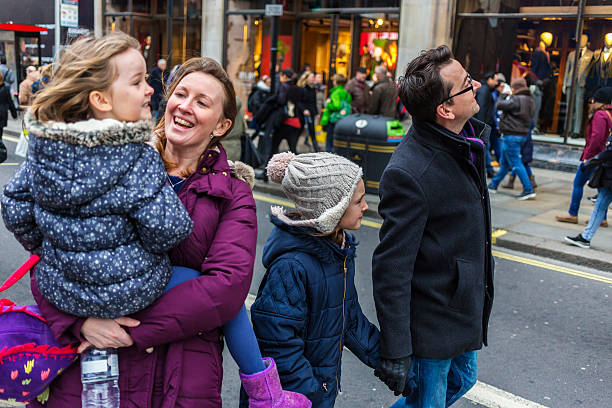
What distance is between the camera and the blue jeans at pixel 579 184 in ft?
28.5

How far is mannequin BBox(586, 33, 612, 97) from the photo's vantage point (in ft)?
43.9

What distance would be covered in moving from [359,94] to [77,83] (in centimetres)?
1215

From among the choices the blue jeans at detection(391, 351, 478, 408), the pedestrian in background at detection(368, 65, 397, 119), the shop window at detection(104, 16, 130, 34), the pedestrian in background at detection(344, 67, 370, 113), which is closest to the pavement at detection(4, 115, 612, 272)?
the pedestrian in background at detection(368, 65, 397, 119)

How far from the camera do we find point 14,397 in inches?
74.1

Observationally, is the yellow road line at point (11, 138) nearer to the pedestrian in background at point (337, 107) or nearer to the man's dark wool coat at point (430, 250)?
the pedestrian in background at point (337, 107)

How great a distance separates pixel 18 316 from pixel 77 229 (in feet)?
1.25

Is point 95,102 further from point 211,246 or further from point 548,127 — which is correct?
point 548,127

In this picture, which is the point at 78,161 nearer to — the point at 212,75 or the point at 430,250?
the point at 212,75

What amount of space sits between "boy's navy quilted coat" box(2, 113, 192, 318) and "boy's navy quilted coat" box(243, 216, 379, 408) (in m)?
0.61

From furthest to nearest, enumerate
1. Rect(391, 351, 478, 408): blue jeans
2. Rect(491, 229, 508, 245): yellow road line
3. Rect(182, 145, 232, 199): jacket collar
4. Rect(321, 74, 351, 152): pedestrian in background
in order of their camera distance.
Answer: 1. Rect(321, 74, 351, 152): pedestrian in background
2. Rect(491, 229, 508, 245): yellow road line
3. Rect(391, 351, 478, 408): blue jeans
4. Rect(182, 145, 232, 199): jacket collar

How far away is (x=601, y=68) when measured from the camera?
13.5m

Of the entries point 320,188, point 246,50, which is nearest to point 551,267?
point 320,188

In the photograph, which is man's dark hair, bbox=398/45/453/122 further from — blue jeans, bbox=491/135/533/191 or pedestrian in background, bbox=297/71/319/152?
pedestrian in background, bbox=297/71/319/152

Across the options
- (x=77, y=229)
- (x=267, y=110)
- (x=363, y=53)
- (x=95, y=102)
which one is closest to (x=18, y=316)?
(x=77, y=229)
